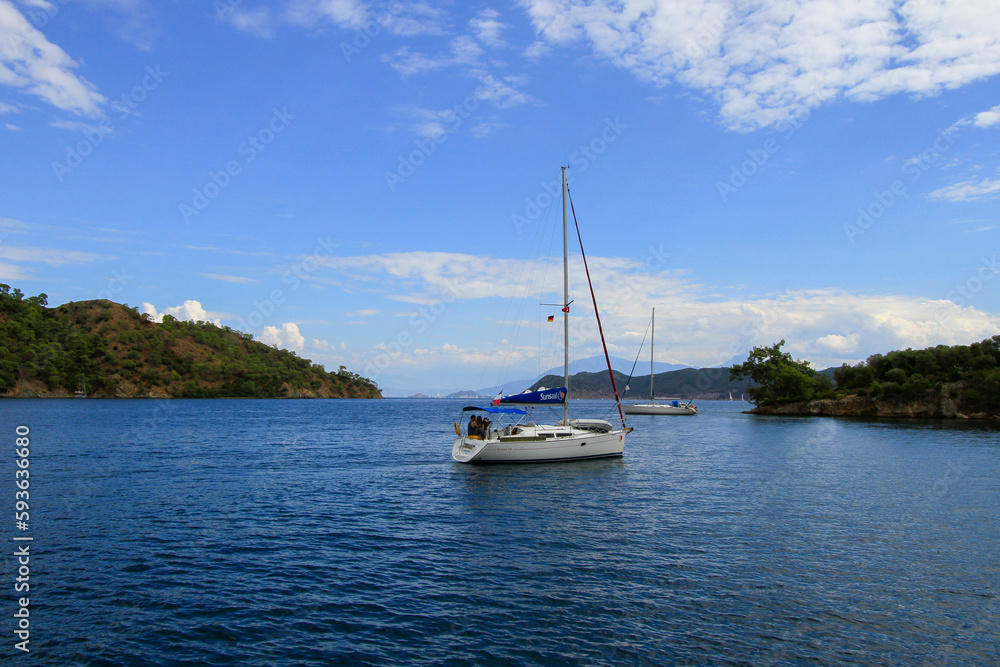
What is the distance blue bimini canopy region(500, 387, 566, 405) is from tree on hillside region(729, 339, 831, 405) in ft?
294

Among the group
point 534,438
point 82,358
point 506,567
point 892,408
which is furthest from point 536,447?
point 82,358

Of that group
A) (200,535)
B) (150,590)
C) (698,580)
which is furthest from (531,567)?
(200,535)

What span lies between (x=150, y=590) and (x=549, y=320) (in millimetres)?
27206

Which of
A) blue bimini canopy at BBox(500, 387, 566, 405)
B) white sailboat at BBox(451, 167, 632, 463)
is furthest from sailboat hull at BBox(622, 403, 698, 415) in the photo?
blue bimini canopy at BBox(500, 387, 566, 405)

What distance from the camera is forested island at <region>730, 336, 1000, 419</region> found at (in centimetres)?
7919

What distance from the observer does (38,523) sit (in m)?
19.6

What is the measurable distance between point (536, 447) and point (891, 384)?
80.8 metres

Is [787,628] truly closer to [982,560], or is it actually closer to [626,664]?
[626,664]

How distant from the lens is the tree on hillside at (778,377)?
106m

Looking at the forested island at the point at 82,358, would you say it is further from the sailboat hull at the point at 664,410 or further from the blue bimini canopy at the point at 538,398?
the blue bimini canopy at the point at 538,398

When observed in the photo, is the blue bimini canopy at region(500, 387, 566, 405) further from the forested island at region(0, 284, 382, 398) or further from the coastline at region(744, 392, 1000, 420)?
the forested island at region(0, 284, 382, 398)

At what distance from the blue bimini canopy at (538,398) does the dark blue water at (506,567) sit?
178 inches

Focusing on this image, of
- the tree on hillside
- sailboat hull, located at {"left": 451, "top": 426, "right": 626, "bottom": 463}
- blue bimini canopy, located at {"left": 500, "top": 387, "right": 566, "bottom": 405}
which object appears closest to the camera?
sailboat hull, located at {"left": 451, "top": 426, "right": 626, "bottom": 463}

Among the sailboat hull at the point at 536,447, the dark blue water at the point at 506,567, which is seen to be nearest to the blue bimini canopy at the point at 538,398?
the sailboat hull at the point at 536,447
